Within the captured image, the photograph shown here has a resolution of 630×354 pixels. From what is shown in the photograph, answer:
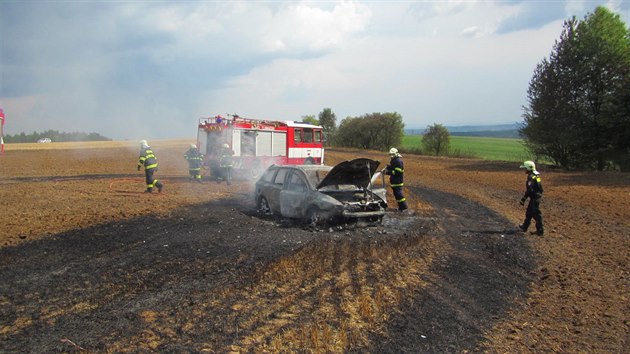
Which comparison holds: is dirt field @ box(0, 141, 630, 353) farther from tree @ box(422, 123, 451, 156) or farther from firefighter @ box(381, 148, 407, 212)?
tree @ box(422, 123, 451, 156)

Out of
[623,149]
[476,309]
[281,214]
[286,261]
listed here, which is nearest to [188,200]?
[281,214]

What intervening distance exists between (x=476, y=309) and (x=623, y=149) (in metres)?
24.7

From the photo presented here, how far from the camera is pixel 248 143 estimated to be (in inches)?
756

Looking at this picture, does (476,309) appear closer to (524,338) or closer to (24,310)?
(524,338)

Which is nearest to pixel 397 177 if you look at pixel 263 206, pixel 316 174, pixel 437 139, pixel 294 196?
pixel 316 174

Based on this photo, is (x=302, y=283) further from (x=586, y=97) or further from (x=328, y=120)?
(x=328, y=120)

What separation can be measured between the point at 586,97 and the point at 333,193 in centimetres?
2341

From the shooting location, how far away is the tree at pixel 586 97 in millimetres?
23656

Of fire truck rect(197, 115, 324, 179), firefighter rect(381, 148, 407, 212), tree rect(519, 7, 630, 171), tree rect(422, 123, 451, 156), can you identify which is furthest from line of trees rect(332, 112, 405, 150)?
firefighter rect(381, 148, 407, 212)

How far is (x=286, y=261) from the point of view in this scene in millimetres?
6512

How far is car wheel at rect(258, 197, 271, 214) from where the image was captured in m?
11.0

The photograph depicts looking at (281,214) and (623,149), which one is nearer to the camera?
(281,214)

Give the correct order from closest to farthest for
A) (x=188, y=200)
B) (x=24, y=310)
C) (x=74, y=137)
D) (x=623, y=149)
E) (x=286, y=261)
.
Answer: (x=24, y=310) < (x=286, y=261) < (x=188, y=200) < (x=623, y=149) < (x=74, y=137)

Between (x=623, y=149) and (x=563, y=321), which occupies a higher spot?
(x=623, y=149)
